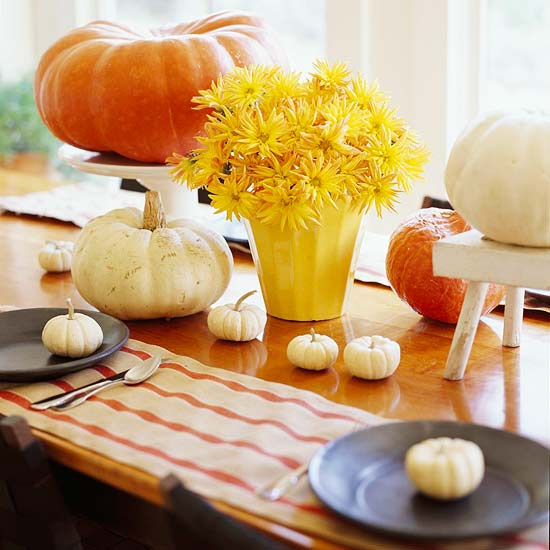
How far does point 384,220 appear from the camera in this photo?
3031 millimetres

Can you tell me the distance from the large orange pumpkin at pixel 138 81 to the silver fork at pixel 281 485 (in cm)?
86

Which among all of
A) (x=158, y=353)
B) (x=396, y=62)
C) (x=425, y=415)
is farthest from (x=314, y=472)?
(x=396, y=62)

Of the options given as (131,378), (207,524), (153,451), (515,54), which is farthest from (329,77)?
(515,54)

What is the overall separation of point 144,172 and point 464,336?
69 centimetres

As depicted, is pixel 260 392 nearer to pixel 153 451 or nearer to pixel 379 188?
pixel 153 451

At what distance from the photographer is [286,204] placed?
1.28 m

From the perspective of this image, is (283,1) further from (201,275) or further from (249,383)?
(249,383)

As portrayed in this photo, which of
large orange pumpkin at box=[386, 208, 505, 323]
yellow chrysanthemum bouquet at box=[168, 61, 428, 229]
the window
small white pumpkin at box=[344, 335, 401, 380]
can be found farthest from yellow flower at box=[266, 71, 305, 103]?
the window

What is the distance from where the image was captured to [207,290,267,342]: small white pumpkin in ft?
4.34

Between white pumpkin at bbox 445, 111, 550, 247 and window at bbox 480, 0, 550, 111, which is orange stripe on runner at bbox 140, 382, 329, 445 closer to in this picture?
white pumpkin at bbox 445, 111, 550, 247

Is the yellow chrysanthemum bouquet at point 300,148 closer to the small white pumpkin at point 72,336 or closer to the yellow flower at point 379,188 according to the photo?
the yellow flower at point 379,188

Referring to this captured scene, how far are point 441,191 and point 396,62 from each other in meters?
0.39

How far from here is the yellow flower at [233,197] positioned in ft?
4.25

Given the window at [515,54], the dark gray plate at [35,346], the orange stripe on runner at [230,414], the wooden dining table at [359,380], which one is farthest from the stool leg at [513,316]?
the window at [515,54]
